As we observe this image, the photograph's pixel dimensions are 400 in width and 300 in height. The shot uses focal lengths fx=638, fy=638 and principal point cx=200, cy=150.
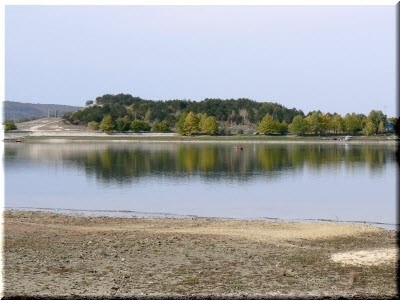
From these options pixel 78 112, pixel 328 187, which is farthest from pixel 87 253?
pixel 78 112

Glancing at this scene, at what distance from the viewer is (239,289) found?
1068cm

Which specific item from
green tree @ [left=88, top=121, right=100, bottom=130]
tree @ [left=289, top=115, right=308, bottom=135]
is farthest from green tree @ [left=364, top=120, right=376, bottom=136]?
green tree @ [left=88, top=121, right=100, bottom=130]

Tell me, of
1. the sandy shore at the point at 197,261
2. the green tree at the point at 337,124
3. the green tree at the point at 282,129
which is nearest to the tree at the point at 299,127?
the green tree at the point at 282,129

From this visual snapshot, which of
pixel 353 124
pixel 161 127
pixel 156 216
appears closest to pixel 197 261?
pixel 156 216

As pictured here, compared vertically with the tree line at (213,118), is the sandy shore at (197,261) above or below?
below

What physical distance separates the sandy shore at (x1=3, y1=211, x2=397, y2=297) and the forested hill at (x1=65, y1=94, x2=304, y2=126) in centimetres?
14520

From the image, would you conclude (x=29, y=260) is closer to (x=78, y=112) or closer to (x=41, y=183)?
(x=41, y=183)

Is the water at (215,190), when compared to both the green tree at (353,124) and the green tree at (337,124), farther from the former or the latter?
the green tree at (353,124)

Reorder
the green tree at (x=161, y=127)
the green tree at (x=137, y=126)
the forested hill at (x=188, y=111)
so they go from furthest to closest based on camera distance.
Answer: the forested hill at (x=188, y=111)
the green tree at (x=137, y=126)
the green tree at (x=161, y=127)

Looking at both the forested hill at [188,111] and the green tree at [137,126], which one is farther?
the forested hill at [188,111]

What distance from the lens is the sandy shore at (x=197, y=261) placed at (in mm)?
10719

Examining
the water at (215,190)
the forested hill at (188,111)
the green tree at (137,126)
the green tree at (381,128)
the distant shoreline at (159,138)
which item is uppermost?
the forested hill at (188,111)

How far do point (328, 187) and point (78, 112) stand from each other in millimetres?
143971

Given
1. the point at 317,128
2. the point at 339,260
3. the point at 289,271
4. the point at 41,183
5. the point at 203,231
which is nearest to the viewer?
the point at 289,271
